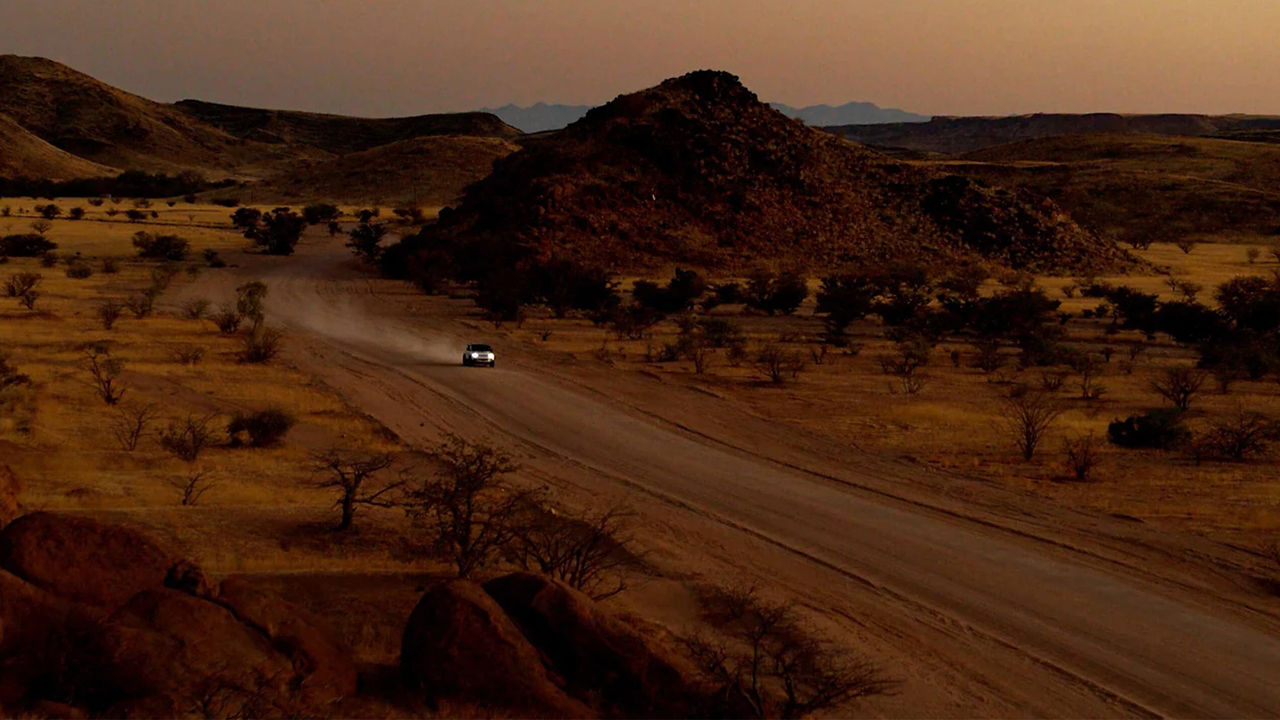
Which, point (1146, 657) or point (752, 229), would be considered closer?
point (1146, 657)

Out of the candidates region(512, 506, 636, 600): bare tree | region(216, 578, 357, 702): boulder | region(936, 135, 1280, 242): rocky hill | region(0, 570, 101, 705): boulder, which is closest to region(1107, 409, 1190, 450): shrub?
region(512, 506, 636, 600): bare tree

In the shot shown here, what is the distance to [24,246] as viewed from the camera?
203 ft

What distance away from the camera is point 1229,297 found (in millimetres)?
46969

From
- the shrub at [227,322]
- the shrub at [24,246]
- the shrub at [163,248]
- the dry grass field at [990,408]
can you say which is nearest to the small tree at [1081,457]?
the dry grass field at [990,408]

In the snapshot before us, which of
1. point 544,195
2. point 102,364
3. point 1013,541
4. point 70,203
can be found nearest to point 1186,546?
point 1013,541

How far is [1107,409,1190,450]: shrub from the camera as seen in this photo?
77.1ft

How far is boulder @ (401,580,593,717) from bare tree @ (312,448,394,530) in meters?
5.43

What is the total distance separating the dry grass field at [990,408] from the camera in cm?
1938

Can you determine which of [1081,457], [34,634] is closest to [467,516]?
[34,634]

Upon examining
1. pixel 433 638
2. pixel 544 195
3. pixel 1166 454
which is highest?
pixel 544 195

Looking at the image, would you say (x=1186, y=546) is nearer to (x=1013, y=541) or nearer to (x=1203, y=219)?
(x=1013, y=541)

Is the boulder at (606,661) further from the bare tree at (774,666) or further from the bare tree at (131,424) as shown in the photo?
the bare tree at (131,424)

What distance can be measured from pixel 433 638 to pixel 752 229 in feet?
182

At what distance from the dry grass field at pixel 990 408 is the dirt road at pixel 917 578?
10.6ft
